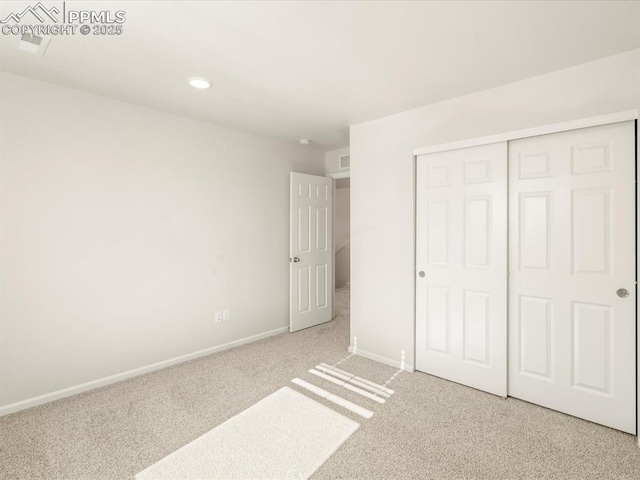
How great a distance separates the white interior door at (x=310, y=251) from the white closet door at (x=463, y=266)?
1701 millimetres

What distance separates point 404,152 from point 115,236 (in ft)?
9.06

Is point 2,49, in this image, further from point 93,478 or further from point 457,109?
point 457,109

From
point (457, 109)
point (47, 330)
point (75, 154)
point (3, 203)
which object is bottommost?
point (47, 330)

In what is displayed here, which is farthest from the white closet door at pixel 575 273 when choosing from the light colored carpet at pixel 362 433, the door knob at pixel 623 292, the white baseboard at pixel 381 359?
the white baseboard at pixel 381 359

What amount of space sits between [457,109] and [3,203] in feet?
11.8

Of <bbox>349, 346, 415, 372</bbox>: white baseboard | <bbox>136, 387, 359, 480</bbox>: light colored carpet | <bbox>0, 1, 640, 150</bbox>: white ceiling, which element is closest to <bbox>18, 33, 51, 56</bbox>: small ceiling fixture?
<bbox>0, 1, 640, 150</bbox>: white ceiling

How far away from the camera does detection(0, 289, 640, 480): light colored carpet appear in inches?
70.1

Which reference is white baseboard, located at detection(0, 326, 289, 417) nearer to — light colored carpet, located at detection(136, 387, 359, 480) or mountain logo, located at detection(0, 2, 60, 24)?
light colored carpet, located at detection(136, 387, 359, 480)

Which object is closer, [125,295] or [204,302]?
[125,295]

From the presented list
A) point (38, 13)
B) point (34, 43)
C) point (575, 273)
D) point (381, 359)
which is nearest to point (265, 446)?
point (381, 359)

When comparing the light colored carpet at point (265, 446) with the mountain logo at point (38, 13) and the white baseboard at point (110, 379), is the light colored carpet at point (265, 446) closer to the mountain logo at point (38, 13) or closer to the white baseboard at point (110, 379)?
the white baseboard at point (110, 379)

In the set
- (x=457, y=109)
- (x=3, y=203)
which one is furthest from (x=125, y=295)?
(x=457, y=109)

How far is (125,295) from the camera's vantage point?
114 inches

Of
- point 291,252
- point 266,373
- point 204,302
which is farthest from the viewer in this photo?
point 291,252
